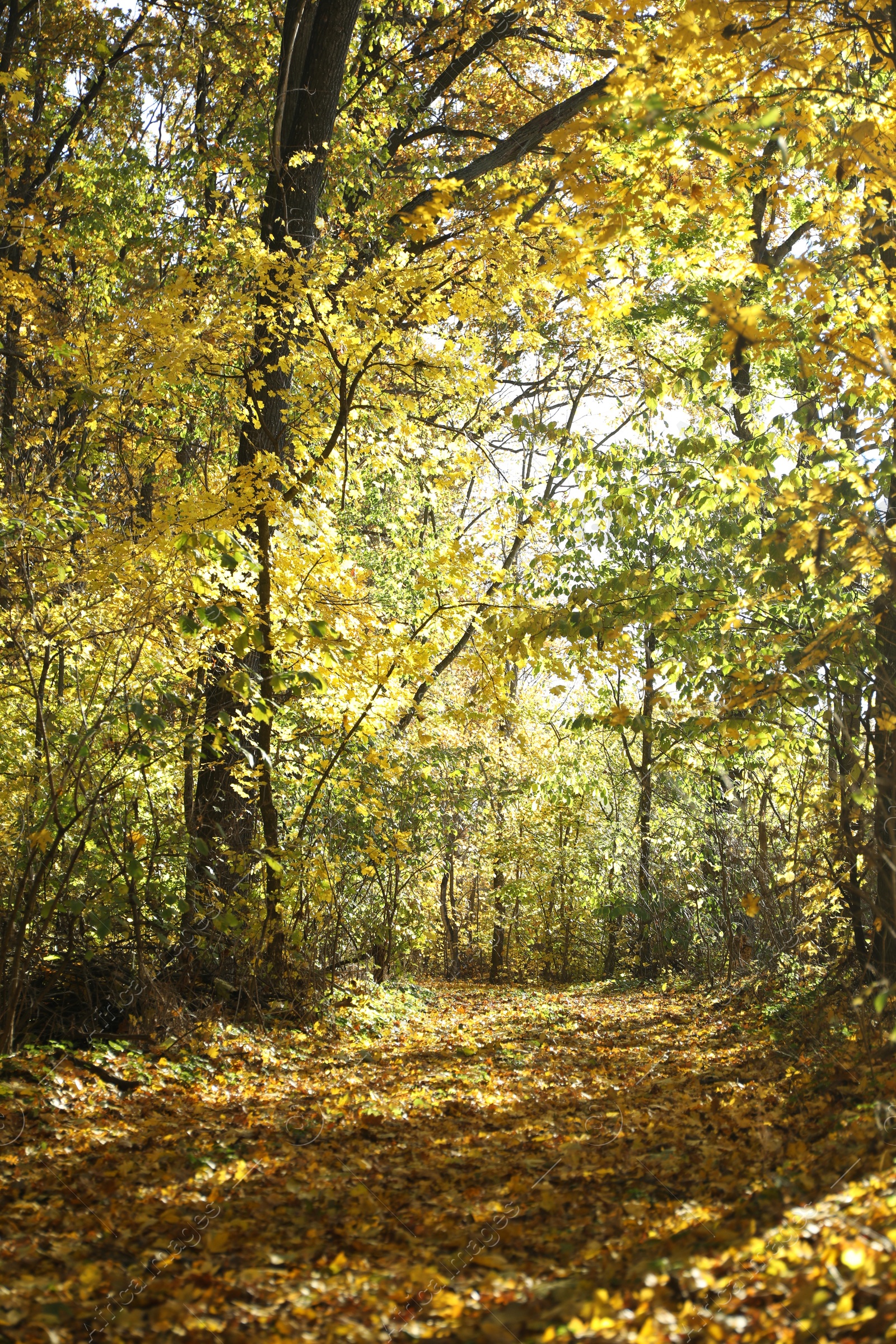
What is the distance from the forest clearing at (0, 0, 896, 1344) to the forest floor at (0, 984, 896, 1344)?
0.07 ft

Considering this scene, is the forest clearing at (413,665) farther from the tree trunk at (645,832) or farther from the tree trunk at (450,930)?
the tree trunk at (450,930)

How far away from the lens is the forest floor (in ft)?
7.23

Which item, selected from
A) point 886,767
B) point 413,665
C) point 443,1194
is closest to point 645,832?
point 413,665

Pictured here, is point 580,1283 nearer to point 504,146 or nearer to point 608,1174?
point 608,1174

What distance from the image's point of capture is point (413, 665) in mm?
5523

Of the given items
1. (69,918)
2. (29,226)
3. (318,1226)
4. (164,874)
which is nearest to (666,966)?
(164,874)

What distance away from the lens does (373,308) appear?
5188 mm

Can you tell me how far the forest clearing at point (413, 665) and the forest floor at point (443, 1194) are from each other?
0.02m

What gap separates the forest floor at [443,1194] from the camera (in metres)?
2.20

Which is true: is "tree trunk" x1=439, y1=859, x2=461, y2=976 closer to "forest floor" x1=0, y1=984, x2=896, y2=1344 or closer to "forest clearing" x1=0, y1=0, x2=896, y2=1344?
"forest clearing" x1=0, y1=0, x2=896, y2=1344

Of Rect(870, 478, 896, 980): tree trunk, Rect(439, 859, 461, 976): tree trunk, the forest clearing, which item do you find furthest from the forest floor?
Rect(439, 859, 461, 976): tree trunk

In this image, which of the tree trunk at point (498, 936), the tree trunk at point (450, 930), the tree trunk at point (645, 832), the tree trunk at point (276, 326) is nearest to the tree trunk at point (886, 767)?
the tree trunk at point (276, 326)

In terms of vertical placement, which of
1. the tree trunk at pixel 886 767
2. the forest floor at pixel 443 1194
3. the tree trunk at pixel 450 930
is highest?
the tree trunk at pixel 886 767

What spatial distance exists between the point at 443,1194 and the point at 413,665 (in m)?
3.00
